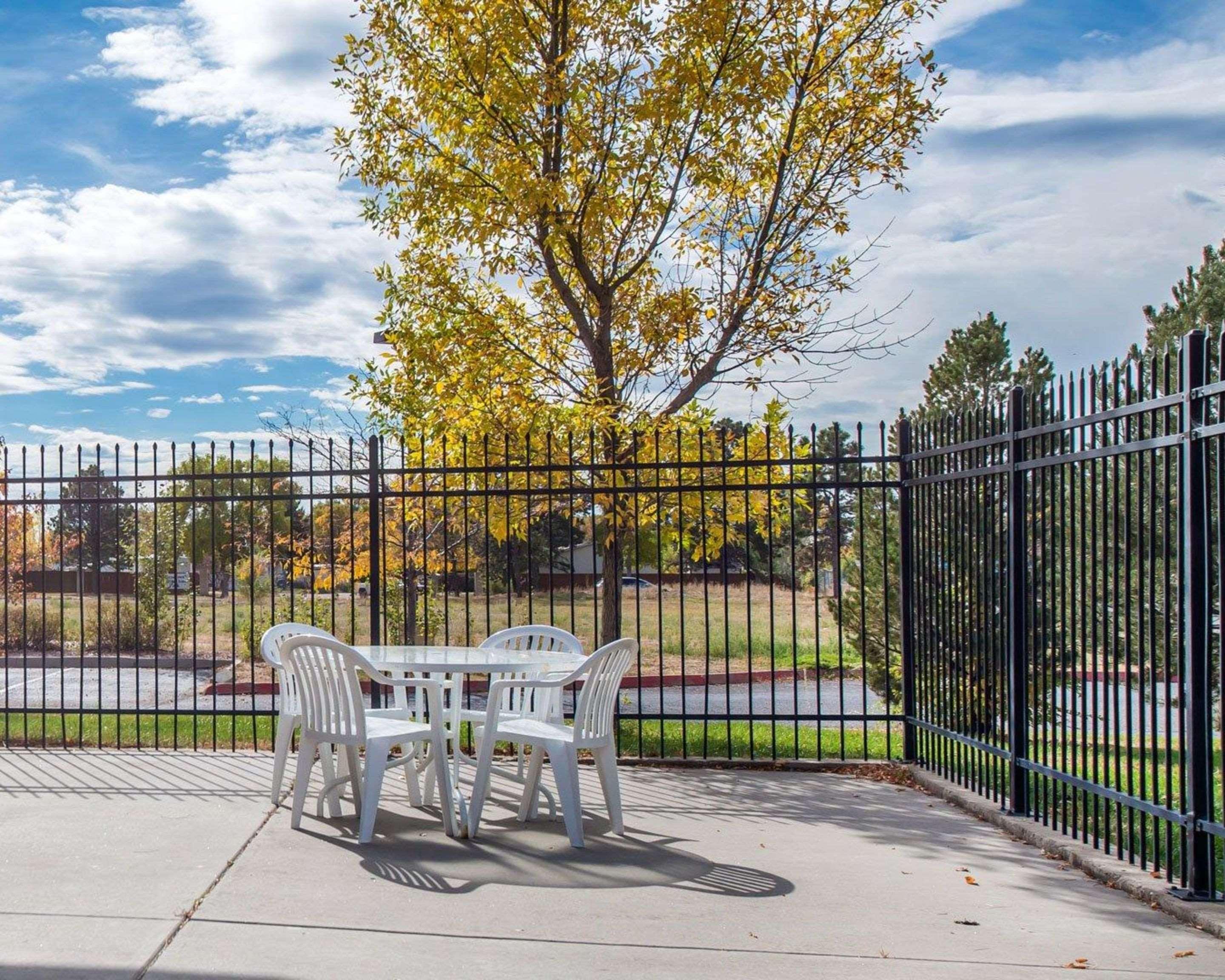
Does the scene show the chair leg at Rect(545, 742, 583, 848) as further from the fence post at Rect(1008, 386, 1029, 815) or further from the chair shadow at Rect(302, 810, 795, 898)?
the fence post at Rect(1008, 386, 1029, 815)

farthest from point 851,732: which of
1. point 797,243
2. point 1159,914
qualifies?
point 1159,914

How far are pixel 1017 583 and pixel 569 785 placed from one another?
2571 millimetres

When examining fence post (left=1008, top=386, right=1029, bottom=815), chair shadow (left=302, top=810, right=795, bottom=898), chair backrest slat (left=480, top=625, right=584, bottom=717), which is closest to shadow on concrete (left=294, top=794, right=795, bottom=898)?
chair shadow (left=302, top=810, right=795, bottom=898)

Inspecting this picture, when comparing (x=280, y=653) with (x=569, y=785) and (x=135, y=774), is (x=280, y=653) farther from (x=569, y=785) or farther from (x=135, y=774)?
(x=135, y=774)

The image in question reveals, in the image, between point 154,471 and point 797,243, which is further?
point 797,243

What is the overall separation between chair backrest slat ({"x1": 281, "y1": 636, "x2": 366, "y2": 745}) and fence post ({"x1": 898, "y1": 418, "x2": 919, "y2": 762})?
12.3 ft

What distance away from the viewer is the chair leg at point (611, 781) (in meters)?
5.78

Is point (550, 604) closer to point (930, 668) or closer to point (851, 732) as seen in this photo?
point (930, 668)

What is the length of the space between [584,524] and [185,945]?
5.99 metres

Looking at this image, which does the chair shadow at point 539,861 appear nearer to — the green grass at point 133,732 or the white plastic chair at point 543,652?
the white plastic chair at point 543,652

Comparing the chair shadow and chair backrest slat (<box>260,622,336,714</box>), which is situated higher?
chair backrest slat (<box>260,622,336,714</box>)

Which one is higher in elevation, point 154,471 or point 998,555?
point 154,471

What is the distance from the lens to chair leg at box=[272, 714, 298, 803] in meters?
6.22

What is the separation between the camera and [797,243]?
31.0 feet
